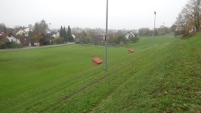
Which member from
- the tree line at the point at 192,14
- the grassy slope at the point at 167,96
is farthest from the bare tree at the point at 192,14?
the grassy slope at the point at 167,96

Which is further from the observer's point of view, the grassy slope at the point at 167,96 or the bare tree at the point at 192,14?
the bare tree at the point at 192,14

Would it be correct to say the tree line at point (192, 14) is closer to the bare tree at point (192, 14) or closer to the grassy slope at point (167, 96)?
the bare tree at point (192, 14)

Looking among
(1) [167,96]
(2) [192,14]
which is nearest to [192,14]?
(2) [192,14]

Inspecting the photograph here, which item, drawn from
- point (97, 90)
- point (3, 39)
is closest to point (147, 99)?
point (97, 90)

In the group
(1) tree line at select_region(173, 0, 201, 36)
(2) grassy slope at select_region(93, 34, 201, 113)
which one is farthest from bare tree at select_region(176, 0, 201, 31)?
(2) grassy slope at select_region(93, 34, 201, 113)

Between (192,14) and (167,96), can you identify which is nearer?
(167,96)

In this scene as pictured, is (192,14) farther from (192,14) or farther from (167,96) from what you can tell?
(167,96)

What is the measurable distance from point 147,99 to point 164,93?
0.84 metres

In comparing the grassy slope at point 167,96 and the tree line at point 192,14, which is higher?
the tree line at point 192,14

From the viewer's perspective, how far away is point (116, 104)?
938 cm

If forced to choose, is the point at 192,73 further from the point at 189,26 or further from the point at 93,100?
the point at 189,26

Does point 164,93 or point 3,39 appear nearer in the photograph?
point 164,93

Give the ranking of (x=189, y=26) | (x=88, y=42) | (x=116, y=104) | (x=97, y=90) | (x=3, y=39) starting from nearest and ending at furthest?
(x=116, y=104) → (x=97, y=90) → (x=189, y=26) → (x=3, y=39) → (x=88, y=42)

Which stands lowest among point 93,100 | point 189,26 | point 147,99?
point 93,100
